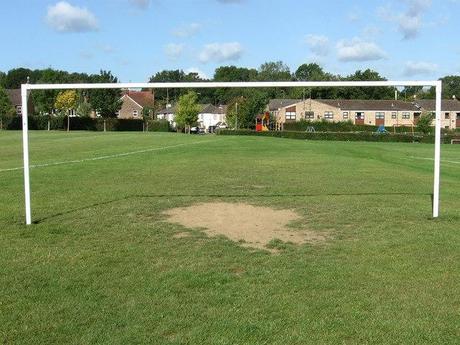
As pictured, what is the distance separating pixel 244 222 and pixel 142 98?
137m

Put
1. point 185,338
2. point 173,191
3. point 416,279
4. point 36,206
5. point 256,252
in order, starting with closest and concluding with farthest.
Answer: point 185,338, point 416,279, point 256,252, point 36,206, point 173,191

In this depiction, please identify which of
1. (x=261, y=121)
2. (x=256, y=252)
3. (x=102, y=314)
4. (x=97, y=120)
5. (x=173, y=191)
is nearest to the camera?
(x=102, y=314)

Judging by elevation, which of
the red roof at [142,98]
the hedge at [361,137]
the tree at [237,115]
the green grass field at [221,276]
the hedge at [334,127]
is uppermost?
the red roof at [142,98]

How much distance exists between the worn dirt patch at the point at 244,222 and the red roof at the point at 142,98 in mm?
127083

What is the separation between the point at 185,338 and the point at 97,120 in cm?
8881

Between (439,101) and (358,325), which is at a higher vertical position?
(439,101)

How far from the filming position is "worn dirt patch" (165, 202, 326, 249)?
885 centimetres

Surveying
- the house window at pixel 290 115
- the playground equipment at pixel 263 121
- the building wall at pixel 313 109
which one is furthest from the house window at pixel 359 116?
the playground equipment at pixel 263 121

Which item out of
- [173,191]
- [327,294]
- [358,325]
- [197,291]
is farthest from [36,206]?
[358,325]

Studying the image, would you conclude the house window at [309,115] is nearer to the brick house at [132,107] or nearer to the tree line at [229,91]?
the tree line at [229,91]

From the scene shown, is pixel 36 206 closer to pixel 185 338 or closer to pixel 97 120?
pixel 185 338

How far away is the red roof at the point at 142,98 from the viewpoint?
13750cm

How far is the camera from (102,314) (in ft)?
17.2

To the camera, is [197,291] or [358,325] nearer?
[358,325]
